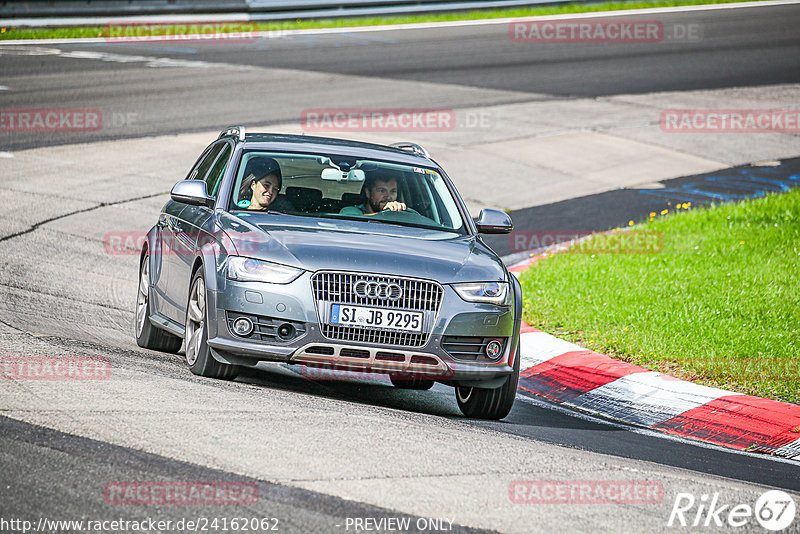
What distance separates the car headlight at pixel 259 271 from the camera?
7203 millimetres

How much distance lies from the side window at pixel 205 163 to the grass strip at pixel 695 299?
353 cm

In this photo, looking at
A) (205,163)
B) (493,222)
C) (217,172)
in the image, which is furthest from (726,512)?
(205,163)

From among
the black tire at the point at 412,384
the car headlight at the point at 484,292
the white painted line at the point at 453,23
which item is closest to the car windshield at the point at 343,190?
the car headlight at the point at 484,292

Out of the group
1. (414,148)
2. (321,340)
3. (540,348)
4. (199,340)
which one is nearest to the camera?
(321,340)

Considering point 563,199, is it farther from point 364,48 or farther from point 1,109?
point 364,48

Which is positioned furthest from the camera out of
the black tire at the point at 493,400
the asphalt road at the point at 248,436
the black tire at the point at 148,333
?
the black tire at the point at 148,333

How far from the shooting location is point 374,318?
7203mm

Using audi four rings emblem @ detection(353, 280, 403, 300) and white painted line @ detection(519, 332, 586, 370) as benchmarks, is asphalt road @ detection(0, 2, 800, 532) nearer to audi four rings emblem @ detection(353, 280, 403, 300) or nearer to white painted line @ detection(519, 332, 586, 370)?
audi four rings emblem @ detection(353, 280, 403, 300)

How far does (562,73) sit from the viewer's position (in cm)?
2695

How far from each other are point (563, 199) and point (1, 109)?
9.71m

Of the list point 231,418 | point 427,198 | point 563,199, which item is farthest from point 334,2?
point 231,418

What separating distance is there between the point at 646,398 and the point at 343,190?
283 centimetres

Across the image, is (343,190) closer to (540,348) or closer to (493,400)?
(493,400)

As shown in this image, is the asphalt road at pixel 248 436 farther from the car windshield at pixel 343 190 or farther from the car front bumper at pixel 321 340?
the car windshield at pixel 343 190
